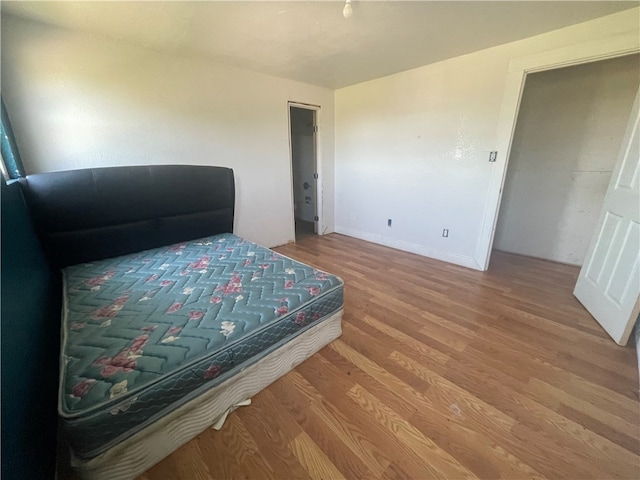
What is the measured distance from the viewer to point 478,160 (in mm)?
2732

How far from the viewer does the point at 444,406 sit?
133 cm

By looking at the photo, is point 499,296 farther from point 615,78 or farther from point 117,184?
point 117,184

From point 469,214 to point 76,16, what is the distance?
3.93m

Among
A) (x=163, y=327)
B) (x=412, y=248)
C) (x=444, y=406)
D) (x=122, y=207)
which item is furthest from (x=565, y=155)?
(x=122, y=207)

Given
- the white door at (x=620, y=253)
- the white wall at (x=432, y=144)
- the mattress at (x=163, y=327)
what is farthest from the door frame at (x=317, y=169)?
the white door at (x=620, y=253)

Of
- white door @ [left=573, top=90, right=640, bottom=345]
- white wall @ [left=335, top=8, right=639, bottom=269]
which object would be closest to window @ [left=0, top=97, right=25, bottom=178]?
white wall @ [left=335, top=8, right=639, bottom=269]

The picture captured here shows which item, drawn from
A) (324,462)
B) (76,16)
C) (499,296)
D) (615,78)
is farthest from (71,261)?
(615,78)

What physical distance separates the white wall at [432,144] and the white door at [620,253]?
32.7 inches

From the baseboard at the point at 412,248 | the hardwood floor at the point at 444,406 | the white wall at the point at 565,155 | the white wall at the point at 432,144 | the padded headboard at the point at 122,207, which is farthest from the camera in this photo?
the baseboard at the point at 412,248

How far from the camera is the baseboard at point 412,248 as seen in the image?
9.95ft

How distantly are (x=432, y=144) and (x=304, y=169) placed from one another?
237cm

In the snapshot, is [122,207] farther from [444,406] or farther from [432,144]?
[432,144]

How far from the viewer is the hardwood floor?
108cm

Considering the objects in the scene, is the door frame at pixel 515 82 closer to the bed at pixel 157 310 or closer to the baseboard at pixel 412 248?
the baseboard at pixel 412 248
